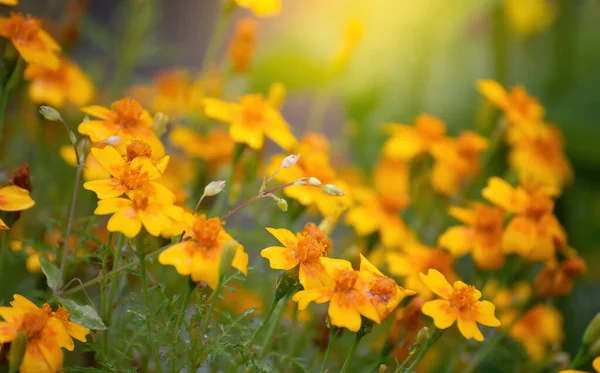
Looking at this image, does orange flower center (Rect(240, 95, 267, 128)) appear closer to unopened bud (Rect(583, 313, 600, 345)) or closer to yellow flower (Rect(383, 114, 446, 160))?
yellow flower (Rect(383, 114, 446, 160))

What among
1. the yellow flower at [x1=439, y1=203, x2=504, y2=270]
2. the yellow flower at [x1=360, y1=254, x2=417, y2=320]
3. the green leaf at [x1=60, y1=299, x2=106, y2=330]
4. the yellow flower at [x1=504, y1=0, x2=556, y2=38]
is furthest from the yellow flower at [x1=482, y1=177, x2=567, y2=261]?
the yellow flower at [x1=504, y1=0, x2=556, y2=38]

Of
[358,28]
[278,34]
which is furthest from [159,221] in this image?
[278,34]

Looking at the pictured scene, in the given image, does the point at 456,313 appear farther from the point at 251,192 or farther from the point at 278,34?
the point at 278,34

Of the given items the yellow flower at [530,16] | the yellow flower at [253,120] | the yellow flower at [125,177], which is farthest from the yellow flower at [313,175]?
the yellow flower at [530,16]

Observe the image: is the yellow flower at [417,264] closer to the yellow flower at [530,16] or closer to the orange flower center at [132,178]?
the orange flower center at [132,178]

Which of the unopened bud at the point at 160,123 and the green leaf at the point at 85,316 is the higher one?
the unopened bud at the point at 160,123

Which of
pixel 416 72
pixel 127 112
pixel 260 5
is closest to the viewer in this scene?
pixel 127 112

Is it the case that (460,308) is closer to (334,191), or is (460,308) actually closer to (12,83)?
(334,191)

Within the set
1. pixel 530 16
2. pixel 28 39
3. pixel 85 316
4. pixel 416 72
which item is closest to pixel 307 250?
pixel 85 316

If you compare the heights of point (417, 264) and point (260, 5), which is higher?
point (260, 5)
